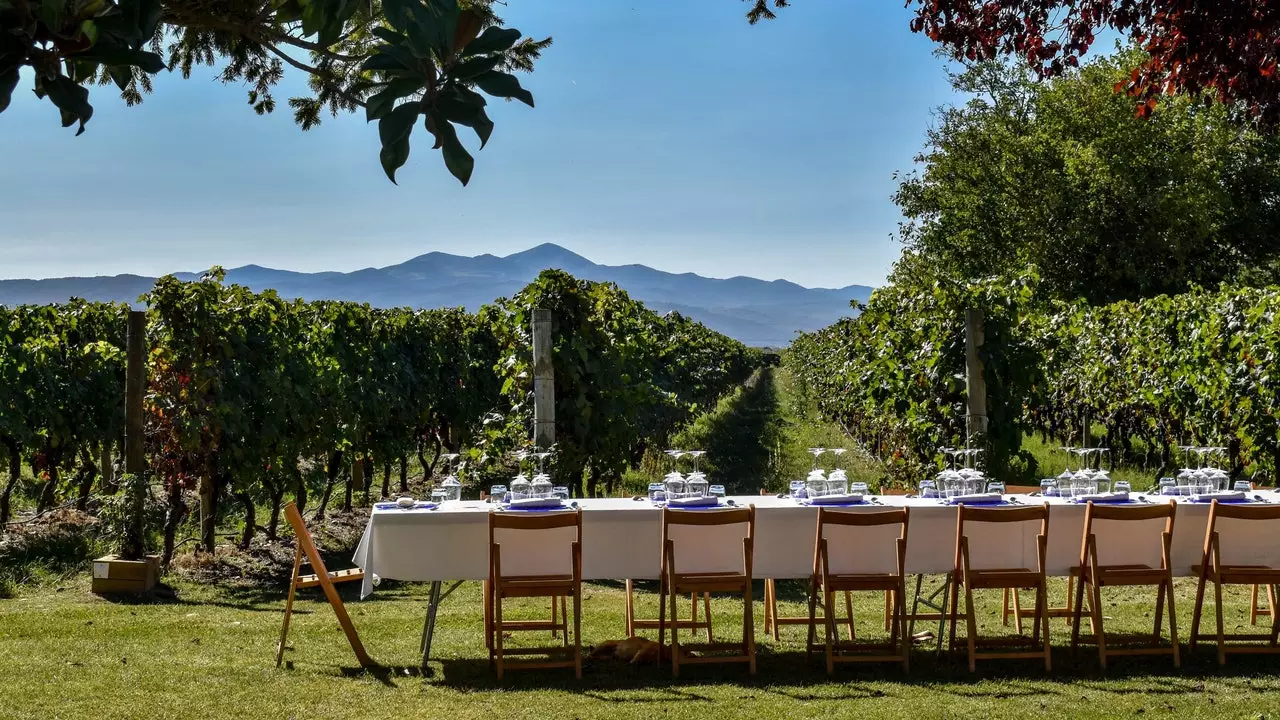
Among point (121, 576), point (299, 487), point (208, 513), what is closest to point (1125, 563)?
point (121, 576)

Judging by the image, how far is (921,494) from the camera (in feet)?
20.7

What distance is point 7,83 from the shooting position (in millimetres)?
1555

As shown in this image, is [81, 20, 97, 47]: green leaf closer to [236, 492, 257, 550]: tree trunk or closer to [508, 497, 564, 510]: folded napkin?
[508, 497, 564, 510]: folded napkin

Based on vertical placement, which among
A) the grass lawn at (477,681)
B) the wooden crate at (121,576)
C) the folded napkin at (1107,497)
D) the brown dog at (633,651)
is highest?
the folded napkin at (1107,497)

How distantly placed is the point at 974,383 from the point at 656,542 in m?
4.10

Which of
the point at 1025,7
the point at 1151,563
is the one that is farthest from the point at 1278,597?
the point at 1025,7

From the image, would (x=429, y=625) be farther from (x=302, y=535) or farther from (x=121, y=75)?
(x=121, y=75)

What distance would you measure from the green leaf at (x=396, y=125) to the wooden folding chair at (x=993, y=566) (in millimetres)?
4315

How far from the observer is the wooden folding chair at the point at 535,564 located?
17.7 ft

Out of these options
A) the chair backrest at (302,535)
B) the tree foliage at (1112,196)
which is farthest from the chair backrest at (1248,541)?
the tree foliage at (1112,196)

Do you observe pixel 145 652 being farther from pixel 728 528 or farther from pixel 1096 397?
pixel 1096 397

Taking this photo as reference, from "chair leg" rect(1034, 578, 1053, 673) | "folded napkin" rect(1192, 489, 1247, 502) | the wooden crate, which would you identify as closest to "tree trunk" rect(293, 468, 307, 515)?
the wooden crate

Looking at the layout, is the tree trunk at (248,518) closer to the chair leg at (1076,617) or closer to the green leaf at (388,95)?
the chair leg at (1076,617)

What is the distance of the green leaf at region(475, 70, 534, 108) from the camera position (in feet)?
5.64
